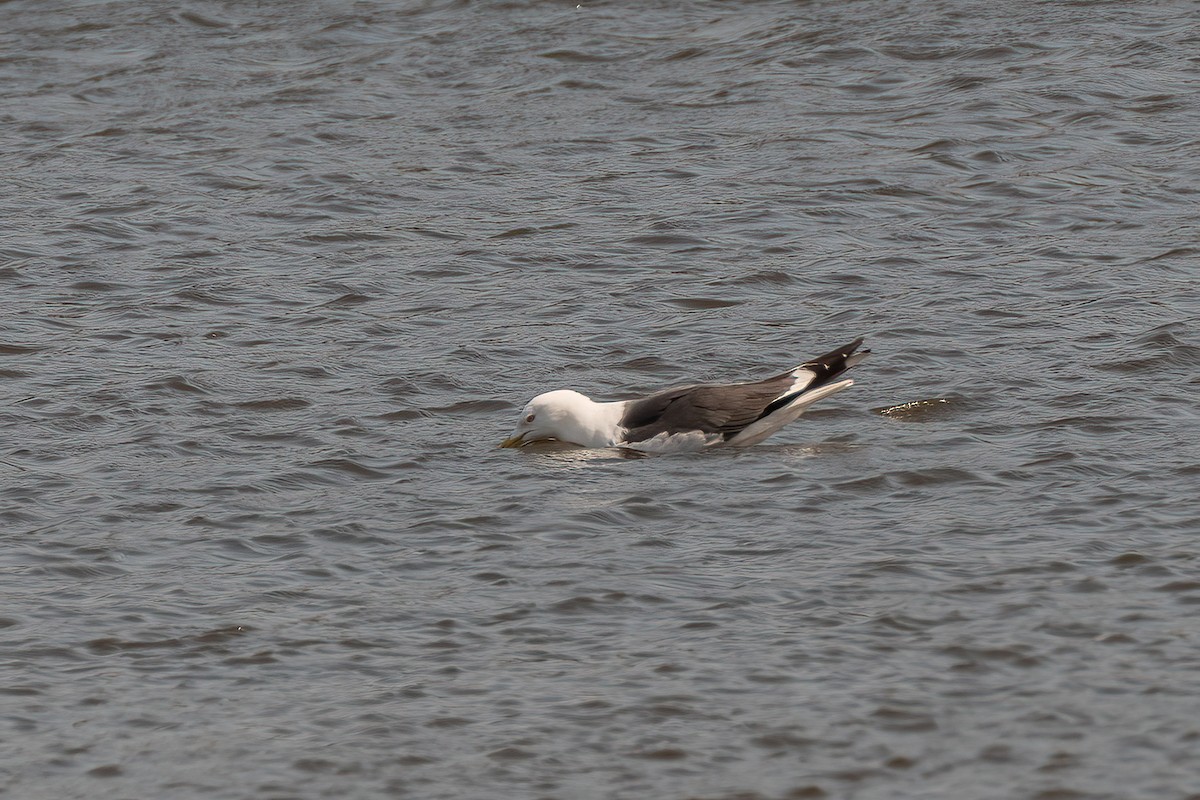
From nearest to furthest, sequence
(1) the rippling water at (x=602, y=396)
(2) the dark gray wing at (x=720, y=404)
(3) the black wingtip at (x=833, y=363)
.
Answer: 1. (1) the rippling water at (x=602, y=396)
2. (2) the dark gray wing at (x=720, y=404)
3. (3) the black wingtip at (x=833, y=363)

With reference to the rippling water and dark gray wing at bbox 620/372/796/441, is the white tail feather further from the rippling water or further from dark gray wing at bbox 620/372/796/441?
the rippling water

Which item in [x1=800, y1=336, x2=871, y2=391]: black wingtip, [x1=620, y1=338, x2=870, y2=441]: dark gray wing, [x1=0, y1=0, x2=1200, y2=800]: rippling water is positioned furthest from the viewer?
[x1=800, y1=336, x2=871, y2=391]: black wingtip

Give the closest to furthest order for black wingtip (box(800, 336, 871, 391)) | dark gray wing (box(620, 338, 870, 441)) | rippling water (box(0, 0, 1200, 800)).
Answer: rippling water (box(0, 0, 1200, 800))
dark gray wing (box(620, 338, 870, 441))
black wingtip (box(800, 336, 871, 391))

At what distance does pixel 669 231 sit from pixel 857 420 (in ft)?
13.7

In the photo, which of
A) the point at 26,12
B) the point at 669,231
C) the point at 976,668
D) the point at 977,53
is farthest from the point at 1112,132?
the point at 26,12

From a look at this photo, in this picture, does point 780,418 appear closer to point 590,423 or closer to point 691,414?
point 691,414

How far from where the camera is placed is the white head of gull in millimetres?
10898

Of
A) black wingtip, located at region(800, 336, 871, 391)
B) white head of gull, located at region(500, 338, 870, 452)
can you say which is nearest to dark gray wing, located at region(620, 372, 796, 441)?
white head of gull, located at region(500, 338, 870, 452)

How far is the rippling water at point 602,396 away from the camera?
7.12 meters

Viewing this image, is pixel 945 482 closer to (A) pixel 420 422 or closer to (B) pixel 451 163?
(A) pixel 420 422

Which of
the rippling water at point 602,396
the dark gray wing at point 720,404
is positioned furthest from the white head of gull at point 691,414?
the rippling water at point 602,396

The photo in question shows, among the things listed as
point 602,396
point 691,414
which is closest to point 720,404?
point 691,414

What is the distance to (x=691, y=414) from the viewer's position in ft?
35.8

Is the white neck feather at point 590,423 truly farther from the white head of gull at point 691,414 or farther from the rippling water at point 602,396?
the rippling water at point 602,396
